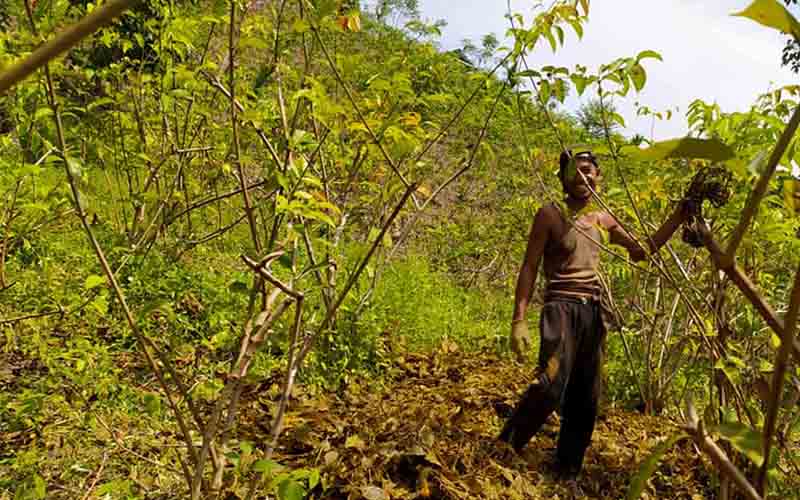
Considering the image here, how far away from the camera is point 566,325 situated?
2834 mm

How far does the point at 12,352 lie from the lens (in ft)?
10.3

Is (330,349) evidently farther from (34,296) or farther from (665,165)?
(665,165)

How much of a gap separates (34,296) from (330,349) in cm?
172

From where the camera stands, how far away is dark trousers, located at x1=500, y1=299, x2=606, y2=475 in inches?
109

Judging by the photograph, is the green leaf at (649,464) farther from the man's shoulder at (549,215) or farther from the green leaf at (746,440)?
the man's shoulder at (549,215)

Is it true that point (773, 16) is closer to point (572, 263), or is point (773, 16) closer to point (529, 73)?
point (529, 73)

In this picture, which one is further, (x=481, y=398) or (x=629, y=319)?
(x=629, y=319)

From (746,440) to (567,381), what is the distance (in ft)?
8.21

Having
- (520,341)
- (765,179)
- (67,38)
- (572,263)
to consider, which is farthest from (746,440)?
(572,263)

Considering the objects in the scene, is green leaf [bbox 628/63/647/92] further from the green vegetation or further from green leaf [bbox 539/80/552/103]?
green leaf [bbox 539/80/552/103]

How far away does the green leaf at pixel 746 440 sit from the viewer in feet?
1.47

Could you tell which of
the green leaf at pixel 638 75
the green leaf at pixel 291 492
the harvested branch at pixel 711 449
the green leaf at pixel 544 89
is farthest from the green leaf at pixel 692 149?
the green leaf at pixel 544 89

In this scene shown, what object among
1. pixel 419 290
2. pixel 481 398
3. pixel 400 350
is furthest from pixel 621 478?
pixel 419 290

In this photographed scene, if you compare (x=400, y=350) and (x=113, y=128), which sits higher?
(x=113, y=128)
